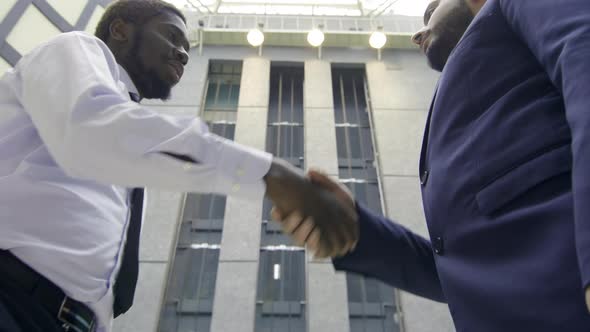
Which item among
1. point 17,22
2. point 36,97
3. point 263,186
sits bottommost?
point 263,186

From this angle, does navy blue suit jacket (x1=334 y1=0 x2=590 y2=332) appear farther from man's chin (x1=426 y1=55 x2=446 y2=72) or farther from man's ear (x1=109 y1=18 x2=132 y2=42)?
man's ear (x1=109 y1=18 x2=132 y2=42)

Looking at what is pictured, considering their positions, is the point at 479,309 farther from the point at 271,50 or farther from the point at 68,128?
the point at 271,50

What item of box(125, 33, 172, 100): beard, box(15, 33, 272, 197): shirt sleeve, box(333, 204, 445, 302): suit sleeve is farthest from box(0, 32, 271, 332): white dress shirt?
box(125, 33, 172, 100): beard

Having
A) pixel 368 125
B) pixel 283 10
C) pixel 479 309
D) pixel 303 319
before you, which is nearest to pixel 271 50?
pixel 283 10

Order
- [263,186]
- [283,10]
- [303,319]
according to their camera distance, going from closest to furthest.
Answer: [263,186], [303,319], [283,10]

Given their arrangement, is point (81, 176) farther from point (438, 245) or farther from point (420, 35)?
point (420, 35)

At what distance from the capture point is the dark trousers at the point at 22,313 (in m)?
1.11

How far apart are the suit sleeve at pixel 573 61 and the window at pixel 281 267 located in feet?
12.7

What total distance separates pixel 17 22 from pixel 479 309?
4.28 meters

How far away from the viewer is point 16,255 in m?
1.20

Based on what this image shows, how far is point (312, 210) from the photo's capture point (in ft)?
4.31

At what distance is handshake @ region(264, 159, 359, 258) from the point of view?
1288 mm

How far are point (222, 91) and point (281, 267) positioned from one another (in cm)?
310

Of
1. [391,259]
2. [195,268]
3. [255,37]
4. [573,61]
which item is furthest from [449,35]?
[255,37]
